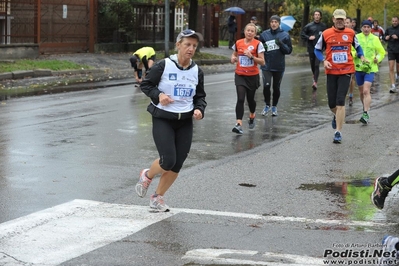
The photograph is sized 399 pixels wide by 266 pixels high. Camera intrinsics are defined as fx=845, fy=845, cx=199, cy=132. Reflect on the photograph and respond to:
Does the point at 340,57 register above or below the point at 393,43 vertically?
below

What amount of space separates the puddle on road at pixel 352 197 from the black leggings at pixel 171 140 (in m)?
1.54

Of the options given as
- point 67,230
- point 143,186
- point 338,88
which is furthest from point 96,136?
point 67,230

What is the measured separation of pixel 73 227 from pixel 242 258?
1.68 metres

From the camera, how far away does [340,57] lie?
1283cm

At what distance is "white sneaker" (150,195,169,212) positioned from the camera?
8023mm

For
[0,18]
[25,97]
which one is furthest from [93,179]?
[0,18]

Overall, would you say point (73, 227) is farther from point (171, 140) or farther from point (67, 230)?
point (171, 140)

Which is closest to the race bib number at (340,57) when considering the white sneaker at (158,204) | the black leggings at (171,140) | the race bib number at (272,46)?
the race bib number at (272,46)

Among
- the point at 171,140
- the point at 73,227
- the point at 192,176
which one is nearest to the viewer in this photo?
the point at 73,227

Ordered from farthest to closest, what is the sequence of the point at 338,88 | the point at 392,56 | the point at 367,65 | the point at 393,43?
the point at 392,56
the point at 393,43
the point at 367,65
the point at 338,88

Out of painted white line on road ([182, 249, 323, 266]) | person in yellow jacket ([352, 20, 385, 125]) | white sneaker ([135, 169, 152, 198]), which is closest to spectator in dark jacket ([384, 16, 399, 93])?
person in yellow jacket ([352, 20, 385, 125])

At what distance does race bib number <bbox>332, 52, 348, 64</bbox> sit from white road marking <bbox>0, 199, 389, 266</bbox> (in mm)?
5433

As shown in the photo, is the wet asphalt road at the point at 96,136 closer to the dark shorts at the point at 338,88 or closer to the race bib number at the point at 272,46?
the dark shorts at the point at 338,88

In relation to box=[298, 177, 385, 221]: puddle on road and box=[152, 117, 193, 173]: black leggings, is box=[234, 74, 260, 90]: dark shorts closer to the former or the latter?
box=[298, 177, 385, 221]: puddle on road
